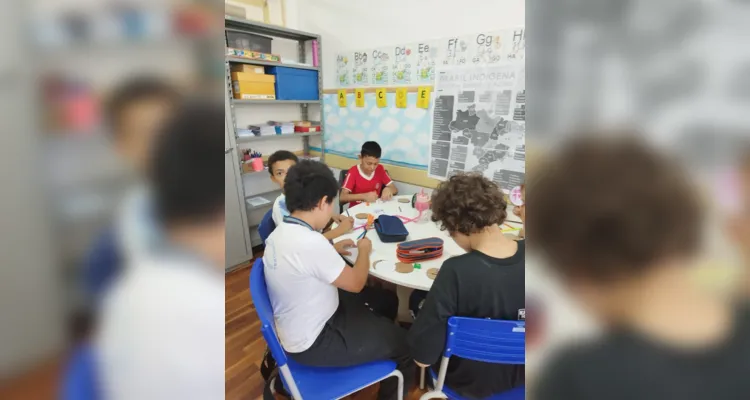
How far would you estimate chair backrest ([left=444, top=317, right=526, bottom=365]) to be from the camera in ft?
2.98

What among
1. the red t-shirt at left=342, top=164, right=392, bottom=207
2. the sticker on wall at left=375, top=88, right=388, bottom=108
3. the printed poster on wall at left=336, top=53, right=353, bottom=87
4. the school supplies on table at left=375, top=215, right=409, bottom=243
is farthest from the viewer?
the printed poster on wall at left=336, top=53, right=353, bottom=87

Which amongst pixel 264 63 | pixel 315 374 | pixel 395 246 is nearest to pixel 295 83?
pixel 264 63

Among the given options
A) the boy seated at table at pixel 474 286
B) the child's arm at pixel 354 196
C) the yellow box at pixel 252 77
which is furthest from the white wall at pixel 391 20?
the boy seated at table at pixel 474 286

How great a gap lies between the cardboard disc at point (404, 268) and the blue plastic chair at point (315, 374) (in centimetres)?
35

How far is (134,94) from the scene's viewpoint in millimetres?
176

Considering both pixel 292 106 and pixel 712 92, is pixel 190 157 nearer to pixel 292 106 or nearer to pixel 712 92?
pixel 712 92

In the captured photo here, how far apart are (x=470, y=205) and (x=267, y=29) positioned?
263 centimetres

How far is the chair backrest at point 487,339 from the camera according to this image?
2.98 ft

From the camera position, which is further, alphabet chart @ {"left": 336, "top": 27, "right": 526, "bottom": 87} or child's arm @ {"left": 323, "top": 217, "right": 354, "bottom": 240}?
alphabet chart @ {"left": 336, "top": 27, "right": 526, "bottom": 87}

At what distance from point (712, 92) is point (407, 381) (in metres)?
1.48

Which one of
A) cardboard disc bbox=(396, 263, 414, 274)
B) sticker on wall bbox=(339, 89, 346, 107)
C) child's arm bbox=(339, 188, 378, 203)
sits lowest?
cardboard disc bbox=(396, 263, 414, 274)

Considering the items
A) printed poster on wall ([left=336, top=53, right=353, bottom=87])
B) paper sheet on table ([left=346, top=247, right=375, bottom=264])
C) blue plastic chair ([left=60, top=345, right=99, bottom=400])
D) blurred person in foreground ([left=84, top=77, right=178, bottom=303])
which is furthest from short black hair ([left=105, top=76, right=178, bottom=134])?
printed poster on wall ([left=336, top=53, right=353, bottom=87])

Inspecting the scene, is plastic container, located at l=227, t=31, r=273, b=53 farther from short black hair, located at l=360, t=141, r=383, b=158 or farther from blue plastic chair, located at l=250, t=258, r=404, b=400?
blue plastic chair, located at l=250, t=258, r=404, b=400

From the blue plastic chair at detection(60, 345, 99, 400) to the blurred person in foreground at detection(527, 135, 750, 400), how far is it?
0.94ft
